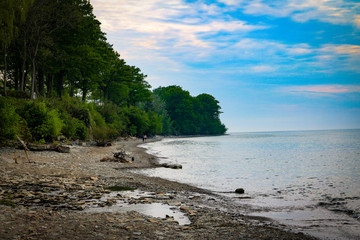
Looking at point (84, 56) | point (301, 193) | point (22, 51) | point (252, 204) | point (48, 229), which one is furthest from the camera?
point (84, 56)

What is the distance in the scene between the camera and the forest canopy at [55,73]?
909 inches

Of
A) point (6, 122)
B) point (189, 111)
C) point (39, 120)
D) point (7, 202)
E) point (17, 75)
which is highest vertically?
point (17, 75)

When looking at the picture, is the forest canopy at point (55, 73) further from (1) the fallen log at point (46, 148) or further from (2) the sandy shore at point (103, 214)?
(2) the sandy shore at point (103, 214)

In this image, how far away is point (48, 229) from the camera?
18.0 ft

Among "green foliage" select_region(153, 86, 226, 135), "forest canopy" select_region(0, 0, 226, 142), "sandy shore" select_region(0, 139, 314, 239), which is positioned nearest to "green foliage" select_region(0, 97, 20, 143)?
"forest canopy" select_region(0, 0, 226, 142)

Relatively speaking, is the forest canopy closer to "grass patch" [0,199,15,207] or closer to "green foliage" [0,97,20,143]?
"green foliage" [0,97,20,143]

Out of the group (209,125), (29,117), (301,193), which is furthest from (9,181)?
(209,125)

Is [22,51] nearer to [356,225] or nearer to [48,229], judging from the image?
[48,229]

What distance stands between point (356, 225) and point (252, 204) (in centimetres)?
360

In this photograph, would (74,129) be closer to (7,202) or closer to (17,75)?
(17,75)

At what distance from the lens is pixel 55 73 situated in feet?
142

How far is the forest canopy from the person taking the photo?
909 inches

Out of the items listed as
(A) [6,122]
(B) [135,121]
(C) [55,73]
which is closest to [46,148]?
(A) [6,122]

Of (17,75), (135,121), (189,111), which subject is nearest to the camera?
(17,75)
